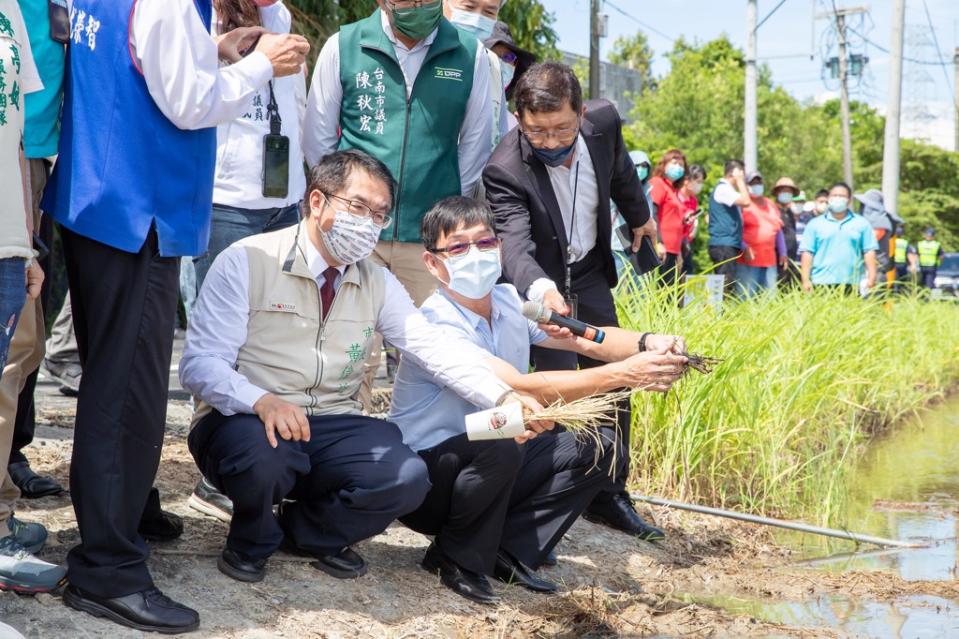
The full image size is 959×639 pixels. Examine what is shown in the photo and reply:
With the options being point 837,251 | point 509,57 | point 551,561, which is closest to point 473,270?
point 551,561

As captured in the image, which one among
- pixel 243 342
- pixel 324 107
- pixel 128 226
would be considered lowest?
pixel 243 342

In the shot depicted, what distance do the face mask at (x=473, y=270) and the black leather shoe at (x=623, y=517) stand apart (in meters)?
1.33

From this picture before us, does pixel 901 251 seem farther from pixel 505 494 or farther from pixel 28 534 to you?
pixel 28 534

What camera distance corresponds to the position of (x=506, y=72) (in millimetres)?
5523

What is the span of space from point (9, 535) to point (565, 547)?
2.16 metres

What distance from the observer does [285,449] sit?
12.2 ft

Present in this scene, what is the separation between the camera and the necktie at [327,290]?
3.96 m

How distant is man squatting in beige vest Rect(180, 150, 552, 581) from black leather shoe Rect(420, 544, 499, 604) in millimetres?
265

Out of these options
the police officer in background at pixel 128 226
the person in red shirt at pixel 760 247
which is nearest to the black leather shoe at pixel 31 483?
the police officer in background at pixel 128 226

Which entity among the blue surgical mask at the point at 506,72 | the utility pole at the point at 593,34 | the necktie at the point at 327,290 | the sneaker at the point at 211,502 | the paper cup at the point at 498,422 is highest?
the utility pole at the point at 593,34

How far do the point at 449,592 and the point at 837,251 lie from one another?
7519 millimetres

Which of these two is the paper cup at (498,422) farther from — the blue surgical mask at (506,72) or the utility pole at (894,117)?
the utility pole at (894,117)

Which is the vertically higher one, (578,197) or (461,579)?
(578,197)

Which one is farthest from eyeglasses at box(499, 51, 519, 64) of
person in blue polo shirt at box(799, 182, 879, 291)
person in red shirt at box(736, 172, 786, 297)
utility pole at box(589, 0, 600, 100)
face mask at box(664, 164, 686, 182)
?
utility pole at box(589, 0, 600, 100)
